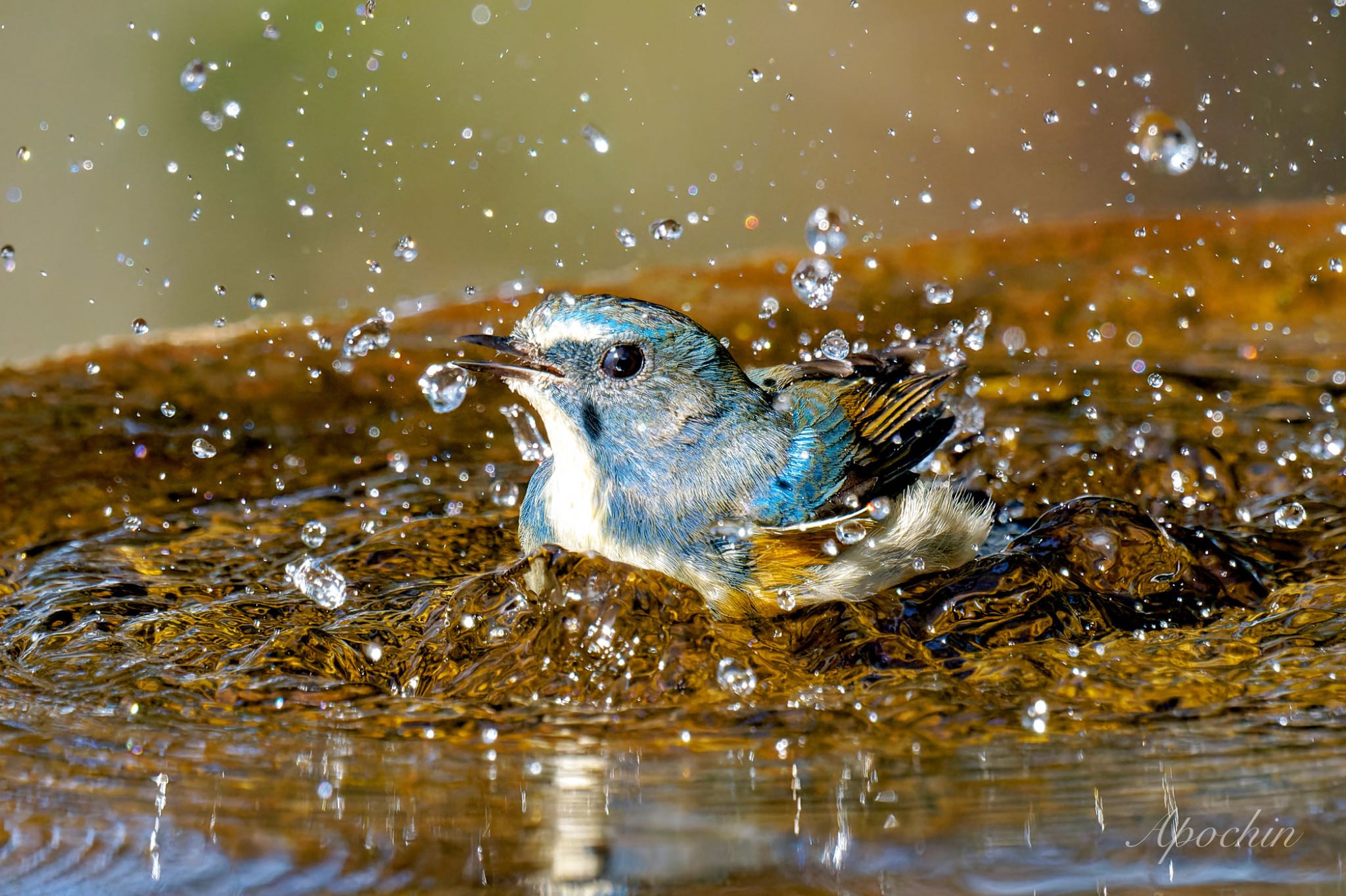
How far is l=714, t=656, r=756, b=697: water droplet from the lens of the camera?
2.88m

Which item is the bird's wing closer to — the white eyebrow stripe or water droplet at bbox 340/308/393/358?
the white eyebrow stripe

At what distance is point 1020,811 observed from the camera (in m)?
2.05

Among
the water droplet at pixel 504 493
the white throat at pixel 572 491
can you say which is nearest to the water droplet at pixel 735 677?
the white throat at pixel 572 491

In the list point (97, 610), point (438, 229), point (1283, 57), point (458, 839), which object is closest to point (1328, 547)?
point (458, 839)

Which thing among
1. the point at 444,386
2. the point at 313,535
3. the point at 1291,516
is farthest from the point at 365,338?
the point at 1291,516

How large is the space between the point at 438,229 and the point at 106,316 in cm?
266

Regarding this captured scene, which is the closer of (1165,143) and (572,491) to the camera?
(572,491)

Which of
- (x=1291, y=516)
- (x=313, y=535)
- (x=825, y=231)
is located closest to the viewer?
(x=1291, y=516)

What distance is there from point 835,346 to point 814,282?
379 millimetres

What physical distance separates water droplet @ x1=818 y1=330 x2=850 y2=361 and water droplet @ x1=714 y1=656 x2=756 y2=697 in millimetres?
1949

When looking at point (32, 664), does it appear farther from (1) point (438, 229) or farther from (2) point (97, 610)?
(1) point (438, 229)

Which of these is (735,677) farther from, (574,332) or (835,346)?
(835,346)

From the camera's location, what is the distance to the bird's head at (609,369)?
3.48 m

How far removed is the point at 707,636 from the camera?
10.5ft
